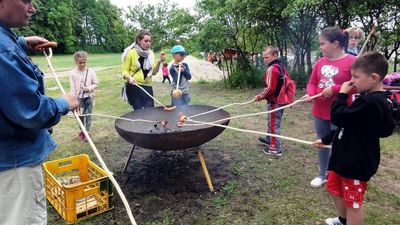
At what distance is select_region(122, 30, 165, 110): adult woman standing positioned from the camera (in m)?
4.39

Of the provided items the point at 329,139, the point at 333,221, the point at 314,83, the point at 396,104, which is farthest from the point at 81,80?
the point at 396,104

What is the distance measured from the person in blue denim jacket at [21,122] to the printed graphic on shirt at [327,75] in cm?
235

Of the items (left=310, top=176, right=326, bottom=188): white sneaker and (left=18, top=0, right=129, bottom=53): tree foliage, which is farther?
(left=18, top=0, right=129, bottom=53): tree foliage

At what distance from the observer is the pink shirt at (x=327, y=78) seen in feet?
9.46

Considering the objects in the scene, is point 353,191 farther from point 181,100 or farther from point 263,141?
point 181,100

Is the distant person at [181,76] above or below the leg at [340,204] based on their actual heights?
above

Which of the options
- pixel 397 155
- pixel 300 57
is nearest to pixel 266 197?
pixel 397 155

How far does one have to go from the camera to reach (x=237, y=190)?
11.0 ft

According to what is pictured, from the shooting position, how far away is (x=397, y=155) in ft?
13.9

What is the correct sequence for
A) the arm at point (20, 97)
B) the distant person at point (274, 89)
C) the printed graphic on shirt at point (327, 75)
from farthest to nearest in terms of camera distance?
the distant person at point (274, 89), the printed graphic on shirt at point (327, 75), the arm at point (20, 97)

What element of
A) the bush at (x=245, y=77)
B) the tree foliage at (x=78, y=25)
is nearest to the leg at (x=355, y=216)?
the bush at (x=245, y=77)

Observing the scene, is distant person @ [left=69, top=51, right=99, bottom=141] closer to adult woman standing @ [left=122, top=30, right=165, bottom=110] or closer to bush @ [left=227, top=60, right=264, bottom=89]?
adult woman standing @ [left=122, top=30, right=165, bottom=110]

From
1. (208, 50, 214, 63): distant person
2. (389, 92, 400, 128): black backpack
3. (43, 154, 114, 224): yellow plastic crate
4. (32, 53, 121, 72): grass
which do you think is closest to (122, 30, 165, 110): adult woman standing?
(43, 154, 114, 224): yellow plastic crate

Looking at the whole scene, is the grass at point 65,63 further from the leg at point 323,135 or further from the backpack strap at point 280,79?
the leg at point 323,135
